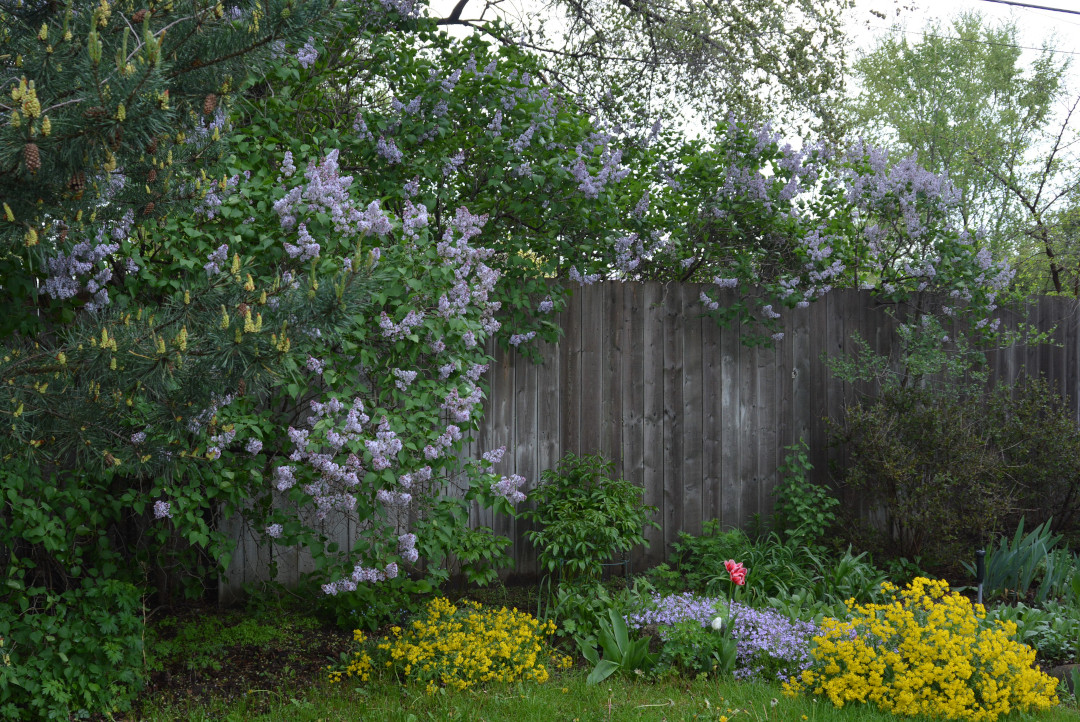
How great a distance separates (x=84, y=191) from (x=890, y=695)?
332 centimetres

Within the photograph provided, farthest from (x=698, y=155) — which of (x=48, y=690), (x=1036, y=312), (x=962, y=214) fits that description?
(x=962, y=214)

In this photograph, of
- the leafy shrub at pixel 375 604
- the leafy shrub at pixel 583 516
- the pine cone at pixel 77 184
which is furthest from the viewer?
the leafy shrub at pixel 583 516

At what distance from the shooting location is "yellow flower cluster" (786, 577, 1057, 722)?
127 inches

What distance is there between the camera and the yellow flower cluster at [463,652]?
357 cm

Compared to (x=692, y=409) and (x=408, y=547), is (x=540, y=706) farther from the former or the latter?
A: (x=692, y=409)

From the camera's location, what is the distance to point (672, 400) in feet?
18.3

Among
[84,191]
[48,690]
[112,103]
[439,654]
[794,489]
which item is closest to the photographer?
[112,103]

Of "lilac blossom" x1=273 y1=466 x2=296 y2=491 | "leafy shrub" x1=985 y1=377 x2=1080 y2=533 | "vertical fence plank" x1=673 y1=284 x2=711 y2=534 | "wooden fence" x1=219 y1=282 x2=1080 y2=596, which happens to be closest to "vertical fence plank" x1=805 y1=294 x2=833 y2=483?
"wooden fence" x1=219 y1=282 x2=1080 y2=596

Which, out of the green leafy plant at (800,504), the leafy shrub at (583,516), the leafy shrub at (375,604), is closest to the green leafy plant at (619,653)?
the leafy shrub at (583,516)

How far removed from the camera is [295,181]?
12.9 ft

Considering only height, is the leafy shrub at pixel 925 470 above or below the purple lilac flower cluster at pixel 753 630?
above

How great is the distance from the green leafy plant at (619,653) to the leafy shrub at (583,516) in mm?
610

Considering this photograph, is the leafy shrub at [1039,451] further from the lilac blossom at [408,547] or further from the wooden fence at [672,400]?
the lilac blossom at [408,547]

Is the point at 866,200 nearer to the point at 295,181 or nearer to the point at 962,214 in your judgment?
the point at 295,181
